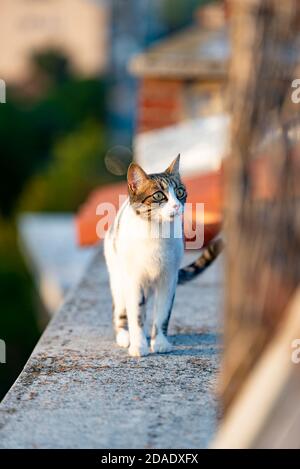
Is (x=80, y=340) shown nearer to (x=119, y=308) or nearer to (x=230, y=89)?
(x=119, y=308)

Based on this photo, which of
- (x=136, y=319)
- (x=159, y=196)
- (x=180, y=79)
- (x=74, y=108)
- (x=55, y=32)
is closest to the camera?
(x=159, y=196)

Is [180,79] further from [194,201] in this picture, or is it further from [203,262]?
[203,262]

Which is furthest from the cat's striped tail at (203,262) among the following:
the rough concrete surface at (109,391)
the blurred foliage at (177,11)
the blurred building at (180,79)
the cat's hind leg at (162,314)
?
the blurred foliage at (177,11)

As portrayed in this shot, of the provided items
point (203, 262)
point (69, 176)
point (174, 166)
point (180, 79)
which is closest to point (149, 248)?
point (174, 166)

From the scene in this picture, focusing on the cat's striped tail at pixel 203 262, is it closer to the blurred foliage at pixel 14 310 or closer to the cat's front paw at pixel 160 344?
the cat's front paw at pixel 160 344

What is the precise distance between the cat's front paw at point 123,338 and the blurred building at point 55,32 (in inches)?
939

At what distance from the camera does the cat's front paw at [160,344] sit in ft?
11.5

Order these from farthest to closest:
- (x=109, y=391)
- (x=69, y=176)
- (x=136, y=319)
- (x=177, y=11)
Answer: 1. (x=177, y=11)
2. (x=69, y=176)
3. (x=136, y=319)
4. (x=109, y=391)

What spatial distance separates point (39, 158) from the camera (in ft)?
66.5

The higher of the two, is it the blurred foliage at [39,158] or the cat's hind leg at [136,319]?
the cat's hind leg at [136,319]

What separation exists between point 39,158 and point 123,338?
16.9 metres

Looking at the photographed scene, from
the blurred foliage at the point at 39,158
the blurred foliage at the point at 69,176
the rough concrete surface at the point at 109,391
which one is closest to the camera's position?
the rough concrete surface at the point at 109,391

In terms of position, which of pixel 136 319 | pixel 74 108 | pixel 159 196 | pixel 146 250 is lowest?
pixel 74 108

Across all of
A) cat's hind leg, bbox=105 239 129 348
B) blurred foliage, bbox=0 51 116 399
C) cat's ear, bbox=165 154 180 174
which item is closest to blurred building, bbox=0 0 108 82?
blurred foliage, bbox=0 51 116 399
